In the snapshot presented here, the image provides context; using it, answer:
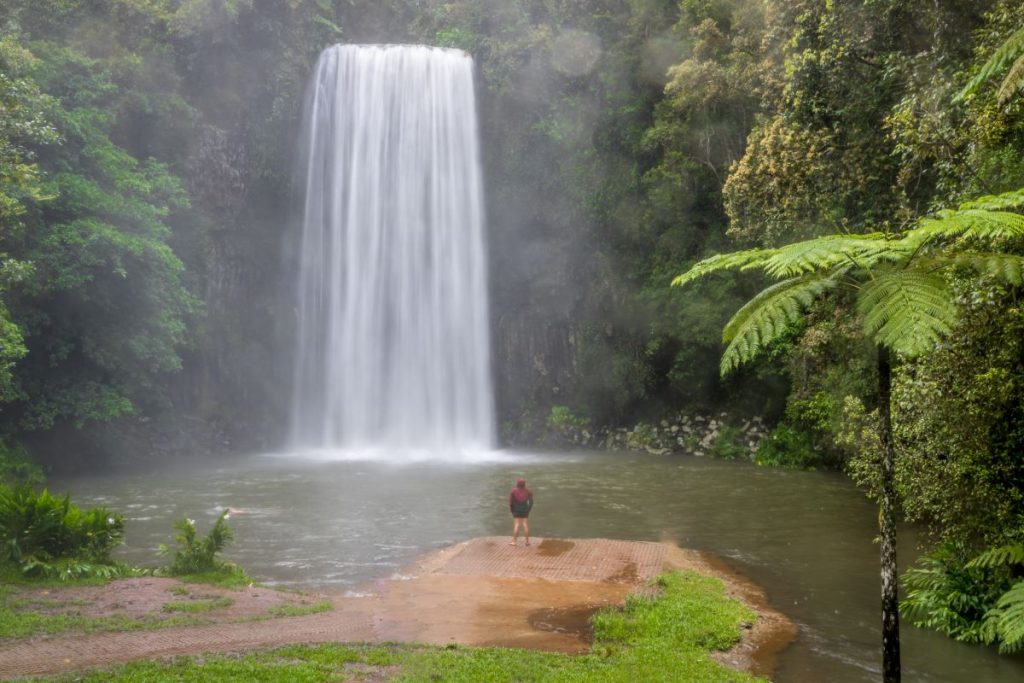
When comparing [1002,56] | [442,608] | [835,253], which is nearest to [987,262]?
[835,253]

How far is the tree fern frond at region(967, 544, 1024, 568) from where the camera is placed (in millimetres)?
7730

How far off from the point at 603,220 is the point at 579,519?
17196 mm

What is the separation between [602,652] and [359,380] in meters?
23.7

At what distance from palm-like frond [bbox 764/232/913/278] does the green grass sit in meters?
4.04

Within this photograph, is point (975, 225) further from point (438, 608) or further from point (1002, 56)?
point (438, 608)

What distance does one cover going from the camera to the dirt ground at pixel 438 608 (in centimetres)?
845

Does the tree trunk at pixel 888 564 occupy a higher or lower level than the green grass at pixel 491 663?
higher

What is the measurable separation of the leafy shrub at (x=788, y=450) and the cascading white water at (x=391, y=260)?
10.0 m

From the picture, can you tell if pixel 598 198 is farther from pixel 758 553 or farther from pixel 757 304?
pixel 757 304

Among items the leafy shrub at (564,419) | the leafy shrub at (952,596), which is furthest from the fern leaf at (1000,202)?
the leafy shrub at (564,419)

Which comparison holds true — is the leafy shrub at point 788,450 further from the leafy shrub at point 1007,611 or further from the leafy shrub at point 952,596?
the leafy shrub at point 1007,611

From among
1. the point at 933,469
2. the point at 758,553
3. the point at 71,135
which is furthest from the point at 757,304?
the point at 71,135

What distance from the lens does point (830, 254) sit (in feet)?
19.4

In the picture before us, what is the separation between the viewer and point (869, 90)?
16.0 metres
